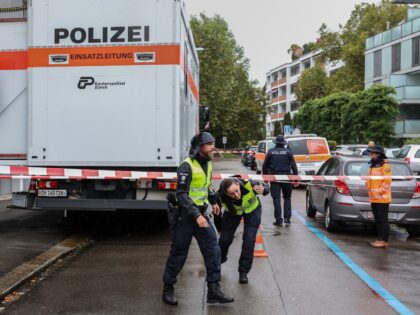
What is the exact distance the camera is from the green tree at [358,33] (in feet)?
187

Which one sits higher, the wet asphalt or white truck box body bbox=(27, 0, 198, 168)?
white truck box body bbox=(27, 0, 198, 168)

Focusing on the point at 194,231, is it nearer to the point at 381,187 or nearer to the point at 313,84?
the point at 381,187

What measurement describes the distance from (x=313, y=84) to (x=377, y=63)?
70.7 ft

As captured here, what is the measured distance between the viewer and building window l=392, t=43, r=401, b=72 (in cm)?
4646

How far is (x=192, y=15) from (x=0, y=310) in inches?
1855

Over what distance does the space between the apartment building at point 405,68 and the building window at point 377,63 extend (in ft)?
0.98

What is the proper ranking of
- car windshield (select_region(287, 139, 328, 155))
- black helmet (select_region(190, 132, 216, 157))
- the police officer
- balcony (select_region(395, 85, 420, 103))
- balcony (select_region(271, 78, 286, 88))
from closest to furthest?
black helmet (select_region(190, 132, 216, 157))
the police officer
car windshield (select_region(287, 139, 328, 155))
balcony (select_region(395, 85, 420, 103))
balcony (select_region(271, 78, 286, 88))

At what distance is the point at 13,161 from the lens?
8.55 meters

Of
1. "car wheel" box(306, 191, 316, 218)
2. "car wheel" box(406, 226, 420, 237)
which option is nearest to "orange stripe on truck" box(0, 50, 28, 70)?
"car wheel" box(306, 191, 316, 218)

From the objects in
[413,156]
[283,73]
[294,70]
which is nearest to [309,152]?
[413,156]

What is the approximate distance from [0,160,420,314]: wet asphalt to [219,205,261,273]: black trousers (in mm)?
253

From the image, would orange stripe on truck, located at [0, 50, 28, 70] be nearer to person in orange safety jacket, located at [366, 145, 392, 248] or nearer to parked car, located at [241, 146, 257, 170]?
person in orange safety jacket, located at [366, 145, 392, 248]

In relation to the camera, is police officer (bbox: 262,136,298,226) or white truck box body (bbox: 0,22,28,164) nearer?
white truck box body (bbox: 0,22,28,164)

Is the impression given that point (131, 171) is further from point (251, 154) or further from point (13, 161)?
point (251, 154)
